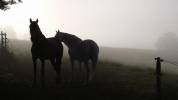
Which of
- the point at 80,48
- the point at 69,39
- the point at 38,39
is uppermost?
the point at 69,39

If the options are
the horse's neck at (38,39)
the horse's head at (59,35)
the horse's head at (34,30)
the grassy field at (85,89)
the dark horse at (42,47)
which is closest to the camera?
the grassy field at (85,89)

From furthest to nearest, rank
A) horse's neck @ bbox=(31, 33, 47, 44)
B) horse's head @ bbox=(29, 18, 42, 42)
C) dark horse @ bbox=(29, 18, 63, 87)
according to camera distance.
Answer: horse's neck @ bbox=(31, 33, 47, 44) → dark horse @ bbox=(29, 18, 63, 87) → horse's head @ bbox=(29, 18, 42, 42)

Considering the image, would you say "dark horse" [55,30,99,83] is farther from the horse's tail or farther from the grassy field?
the grassy field

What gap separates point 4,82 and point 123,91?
6.55 meters

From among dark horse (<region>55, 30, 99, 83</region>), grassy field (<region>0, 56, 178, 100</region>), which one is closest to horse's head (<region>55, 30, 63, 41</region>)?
dark horse (<region>55, 30, 99, 83</region>)

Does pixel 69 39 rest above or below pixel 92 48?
above

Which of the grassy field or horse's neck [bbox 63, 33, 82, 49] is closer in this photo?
the grassy field

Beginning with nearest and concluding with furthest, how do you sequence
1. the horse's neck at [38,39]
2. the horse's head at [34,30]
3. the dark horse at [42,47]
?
1. the horse's head at [34,30]
2. the dark horse at [42,47]
3. the horse's neck at [38,39]

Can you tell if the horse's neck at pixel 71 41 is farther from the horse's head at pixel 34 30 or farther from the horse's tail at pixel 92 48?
the horse's head at pixel 34 30

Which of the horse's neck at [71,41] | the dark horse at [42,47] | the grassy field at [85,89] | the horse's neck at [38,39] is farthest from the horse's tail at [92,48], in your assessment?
the horse's neck at [38,39]

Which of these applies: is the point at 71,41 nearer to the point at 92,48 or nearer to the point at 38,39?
the point at 92,48

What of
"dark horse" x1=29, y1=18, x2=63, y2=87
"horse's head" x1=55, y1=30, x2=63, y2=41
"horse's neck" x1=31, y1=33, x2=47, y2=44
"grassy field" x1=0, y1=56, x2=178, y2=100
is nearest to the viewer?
"grassy field" x1=0, y1=56, x2=178, y2=100

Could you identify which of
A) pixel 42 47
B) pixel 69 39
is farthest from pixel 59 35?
pixel 42 47

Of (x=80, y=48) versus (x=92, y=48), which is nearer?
(x=80, y=48)
